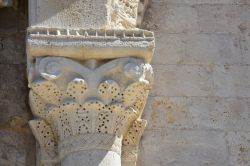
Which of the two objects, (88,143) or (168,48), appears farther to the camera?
(168,48)

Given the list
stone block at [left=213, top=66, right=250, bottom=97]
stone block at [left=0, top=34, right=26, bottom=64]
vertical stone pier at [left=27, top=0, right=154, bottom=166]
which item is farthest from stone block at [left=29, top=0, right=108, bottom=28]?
stone block at [left=213, top=66, right=250, bottom=97]

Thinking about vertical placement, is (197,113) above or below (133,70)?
below

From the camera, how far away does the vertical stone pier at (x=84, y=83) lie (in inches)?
178

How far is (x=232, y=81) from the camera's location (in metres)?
5.24

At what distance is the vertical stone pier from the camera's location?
4.52 m

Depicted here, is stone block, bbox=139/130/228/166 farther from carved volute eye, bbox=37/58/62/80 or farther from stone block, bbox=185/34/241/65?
carved volute eye, bbox=37/58/62/80

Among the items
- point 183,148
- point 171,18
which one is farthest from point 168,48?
point 183,148

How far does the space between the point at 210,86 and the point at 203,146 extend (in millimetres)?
449

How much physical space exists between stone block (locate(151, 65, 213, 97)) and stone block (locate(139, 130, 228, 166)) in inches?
11.6

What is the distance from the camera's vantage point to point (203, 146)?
4.95 m

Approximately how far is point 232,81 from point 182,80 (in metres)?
0.33

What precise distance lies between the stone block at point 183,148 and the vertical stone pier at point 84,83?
0.29 metres

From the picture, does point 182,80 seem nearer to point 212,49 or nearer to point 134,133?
point 212,49

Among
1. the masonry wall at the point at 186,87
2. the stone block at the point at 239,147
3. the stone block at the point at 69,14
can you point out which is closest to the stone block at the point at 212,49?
the masonry wall at the point at 186,87
